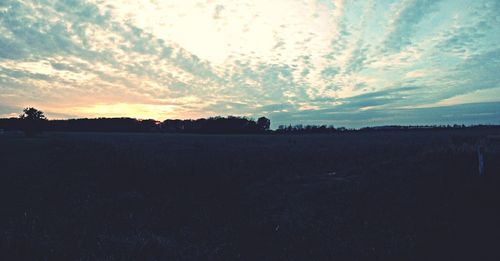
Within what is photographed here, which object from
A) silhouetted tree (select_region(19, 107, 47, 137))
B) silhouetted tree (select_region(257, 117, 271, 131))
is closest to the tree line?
silhouetted tree (select_region(257, 117, 271, 131))

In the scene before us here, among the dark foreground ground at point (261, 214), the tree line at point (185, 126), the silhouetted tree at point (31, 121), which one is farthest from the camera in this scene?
the tree line at point (185, 126)

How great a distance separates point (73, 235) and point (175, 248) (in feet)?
11.2

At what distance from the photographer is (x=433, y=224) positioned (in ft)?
31.4

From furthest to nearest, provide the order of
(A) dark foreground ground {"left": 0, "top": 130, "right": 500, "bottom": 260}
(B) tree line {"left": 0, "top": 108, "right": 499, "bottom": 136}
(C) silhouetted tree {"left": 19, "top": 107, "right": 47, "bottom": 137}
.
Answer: (B) tree line {"left": 0, "top": 108, "right": 499, "bottom": 136} → (C) silhouetted tree {"left": 19, "top": 107, "right": 47, "bottom": 137} → (A) dark foreground ground {"left": 0, "top": 130, "right": 500, "bottom": 260}

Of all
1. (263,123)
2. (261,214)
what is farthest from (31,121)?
(263,123)

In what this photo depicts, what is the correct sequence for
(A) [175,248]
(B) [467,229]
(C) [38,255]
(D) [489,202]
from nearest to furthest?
(C) [38,255] < (A) [175,248] < (B) [467,229] < (D) [489,202]

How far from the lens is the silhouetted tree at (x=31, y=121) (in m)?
63.8

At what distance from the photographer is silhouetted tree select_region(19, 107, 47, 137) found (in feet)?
209

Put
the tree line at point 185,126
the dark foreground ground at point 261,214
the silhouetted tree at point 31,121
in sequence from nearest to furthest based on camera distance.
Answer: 1. the dark foreground ground at point 261,214
2. the silhouetted tree at point 31,121
3. the tree line at point 185,126

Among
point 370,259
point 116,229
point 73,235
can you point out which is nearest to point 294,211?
point 370,259

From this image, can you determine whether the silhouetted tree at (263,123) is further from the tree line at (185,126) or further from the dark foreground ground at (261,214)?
the dark foreground ground at (261,214)

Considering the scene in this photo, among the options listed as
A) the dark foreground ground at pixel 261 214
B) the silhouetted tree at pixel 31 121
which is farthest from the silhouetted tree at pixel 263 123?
the dark foreground ground at pixel 261 214

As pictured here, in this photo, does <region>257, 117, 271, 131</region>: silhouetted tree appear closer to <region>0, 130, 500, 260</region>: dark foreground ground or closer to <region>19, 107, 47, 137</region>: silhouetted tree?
<region>19, 107, 47, 137</region>: silhouetted tree

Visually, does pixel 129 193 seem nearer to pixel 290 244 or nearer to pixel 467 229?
pixel 290 244
